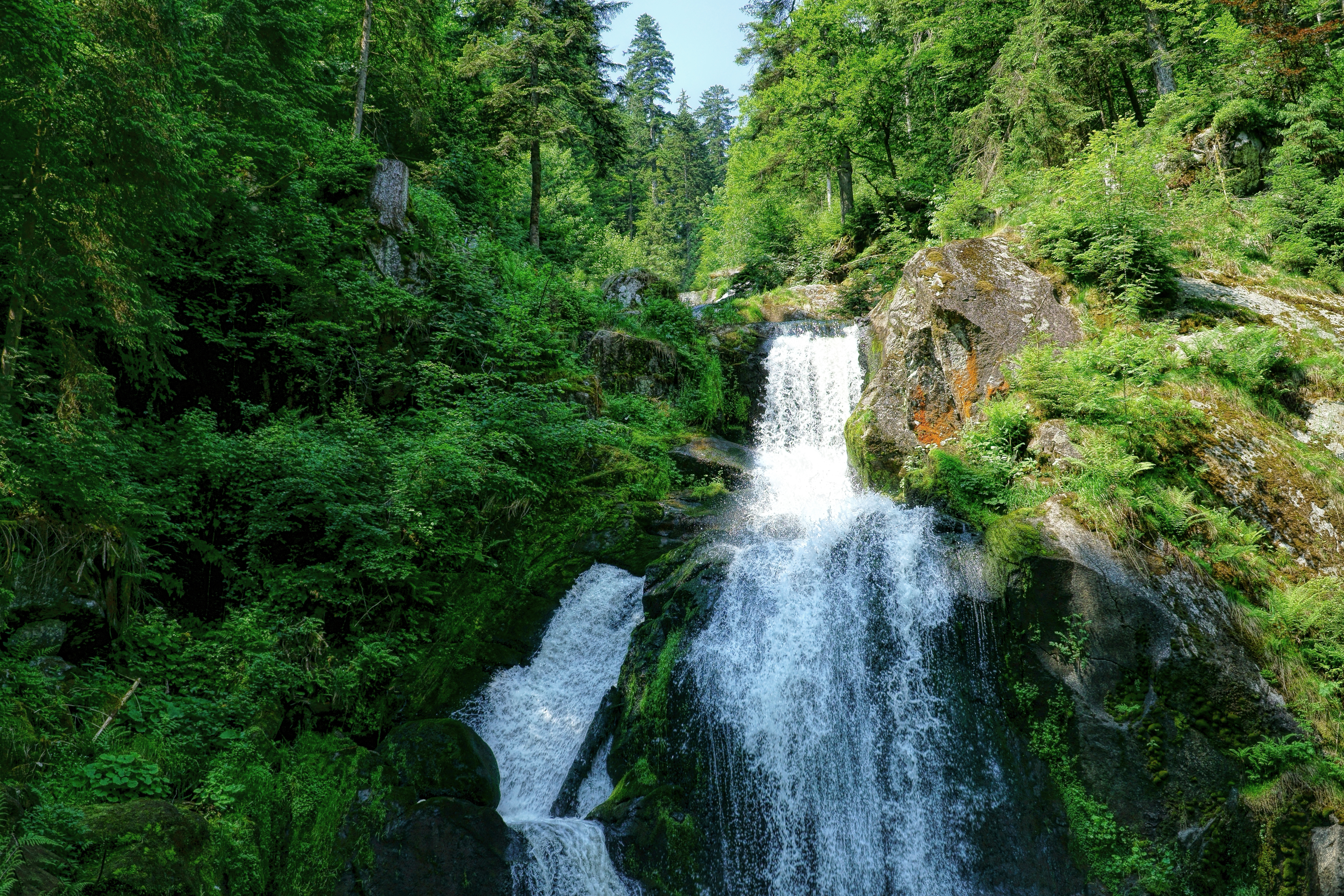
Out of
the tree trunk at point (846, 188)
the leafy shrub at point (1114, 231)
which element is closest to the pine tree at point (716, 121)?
the tree trunk at point (846, 188)

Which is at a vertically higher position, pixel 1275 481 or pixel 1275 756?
pixel 1275 481

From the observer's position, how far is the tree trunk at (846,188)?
23.0 metres

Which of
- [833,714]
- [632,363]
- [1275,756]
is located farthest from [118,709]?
[632,363]

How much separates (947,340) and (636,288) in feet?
33.2

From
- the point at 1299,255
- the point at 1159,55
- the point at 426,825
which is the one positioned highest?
the point at 1159,55

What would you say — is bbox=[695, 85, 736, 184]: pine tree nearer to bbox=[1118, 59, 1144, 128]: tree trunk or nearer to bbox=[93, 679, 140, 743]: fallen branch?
bbox=[1118, 59, 1144, 128]: tree trunk

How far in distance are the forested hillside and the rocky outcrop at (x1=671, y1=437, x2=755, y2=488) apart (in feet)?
1.67

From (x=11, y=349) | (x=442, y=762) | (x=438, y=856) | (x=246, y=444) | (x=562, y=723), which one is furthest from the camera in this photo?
(x=562, y=723)

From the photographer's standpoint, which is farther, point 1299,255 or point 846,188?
point 846,188

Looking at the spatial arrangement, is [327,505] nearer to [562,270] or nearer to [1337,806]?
[1337,806]

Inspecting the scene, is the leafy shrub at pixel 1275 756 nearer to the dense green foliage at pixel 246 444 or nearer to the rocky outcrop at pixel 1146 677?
the rocky outcrop at pixel 1146 677

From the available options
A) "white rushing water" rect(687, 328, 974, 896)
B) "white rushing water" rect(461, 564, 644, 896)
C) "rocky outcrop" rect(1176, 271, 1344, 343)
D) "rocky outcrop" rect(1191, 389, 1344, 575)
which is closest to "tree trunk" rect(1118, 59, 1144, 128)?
"rocky outcrop" rect(1176, 271, 1344, 343)

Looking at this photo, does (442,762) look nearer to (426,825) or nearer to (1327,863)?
(426,825)

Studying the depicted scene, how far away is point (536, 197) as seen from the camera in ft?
61.4
